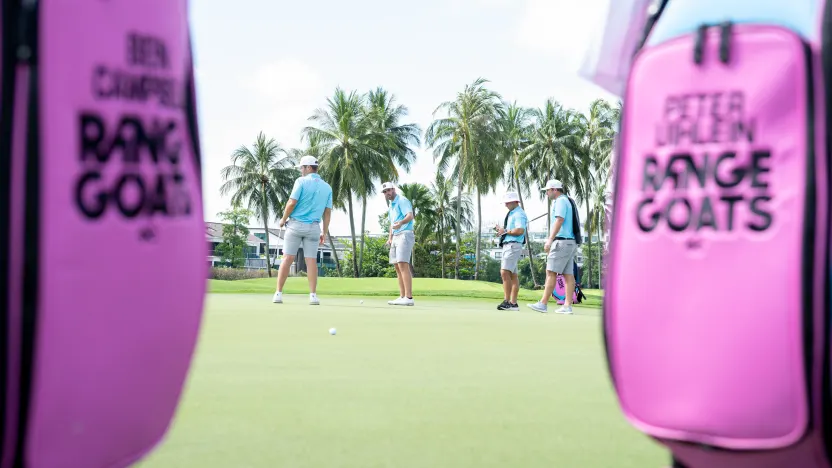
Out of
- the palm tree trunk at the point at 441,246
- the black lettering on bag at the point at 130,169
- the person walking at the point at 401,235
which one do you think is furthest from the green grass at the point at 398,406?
the palm tree trunk at the point at 441,246

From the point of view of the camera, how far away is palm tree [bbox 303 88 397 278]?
171ft

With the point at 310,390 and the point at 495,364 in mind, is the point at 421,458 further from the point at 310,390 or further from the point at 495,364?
the point at 495,364

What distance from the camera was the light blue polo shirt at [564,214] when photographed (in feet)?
35.1

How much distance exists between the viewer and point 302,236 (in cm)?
1077

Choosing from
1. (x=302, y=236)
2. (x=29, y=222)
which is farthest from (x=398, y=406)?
(x=302, y=236)

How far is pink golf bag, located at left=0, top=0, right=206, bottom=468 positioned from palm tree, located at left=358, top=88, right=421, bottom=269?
51665mm

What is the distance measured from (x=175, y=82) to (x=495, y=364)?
3.51 metres

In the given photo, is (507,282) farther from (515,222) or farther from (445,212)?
(445,212)

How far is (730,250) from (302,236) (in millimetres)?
9438

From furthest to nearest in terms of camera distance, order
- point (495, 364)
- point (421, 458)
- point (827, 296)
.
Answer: point (495, 364)
point (421, 458)
point (827, 296)

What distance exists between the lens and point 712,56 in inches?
62.4

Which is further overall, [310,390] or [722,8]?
[310,390]

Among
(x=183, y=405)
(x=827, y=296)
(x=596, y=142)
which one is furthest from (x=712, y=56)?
(x=596, y=142)

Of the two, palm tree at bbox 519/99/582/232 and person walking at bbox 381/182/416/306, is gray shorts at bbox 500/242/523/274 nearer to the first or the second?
person walking at bbox 381/182/416/306
